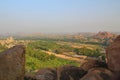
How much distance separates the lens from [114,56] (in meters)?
11.5

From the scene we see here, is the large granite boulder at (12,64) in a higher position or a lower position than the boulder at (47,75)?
higher

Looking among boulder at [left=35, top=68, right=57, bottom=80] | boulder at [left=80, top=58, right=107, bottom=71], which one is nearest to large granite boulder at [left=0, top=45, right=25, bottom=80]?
boulder at [left=35, top=68, right=57, bottom=80]

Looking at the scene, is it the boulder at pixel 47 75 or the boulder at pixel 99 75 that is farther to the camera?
the boulder at pixel 47 75

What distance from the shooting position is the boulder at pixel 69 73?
39.8ft

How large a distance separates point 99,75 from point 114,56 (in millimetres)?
1248

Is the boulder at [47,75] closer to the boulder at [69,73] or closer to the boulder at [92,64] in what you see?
the boulder at [69,73]

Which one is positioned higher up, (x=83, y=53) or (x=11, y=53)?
(x=11, y=53)

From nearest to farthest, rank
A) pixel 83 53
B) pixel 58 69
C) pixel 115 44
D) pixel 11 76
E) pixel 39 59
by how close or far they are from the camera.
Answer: pixel 11 76
pixel 115 44
pixel 58 69
pixel 39 59
pixel 83 53

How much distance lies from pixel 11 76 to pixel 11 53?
3.25 feet

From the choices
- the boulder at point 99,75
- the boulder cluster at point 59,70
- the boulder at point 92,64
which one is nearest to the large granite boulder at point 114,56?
the boulder cluster at point 59,70

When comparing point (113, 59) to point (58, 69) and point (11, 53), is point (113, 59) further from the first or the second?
point (11, 53)

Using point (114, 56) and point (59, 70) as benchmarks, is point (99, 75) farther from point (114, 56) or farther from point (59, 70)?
point (59, 70)

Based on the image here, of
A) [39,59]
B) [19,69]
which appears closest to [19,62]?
[19,69]

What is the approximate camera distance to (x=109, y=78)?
11.0 meters
